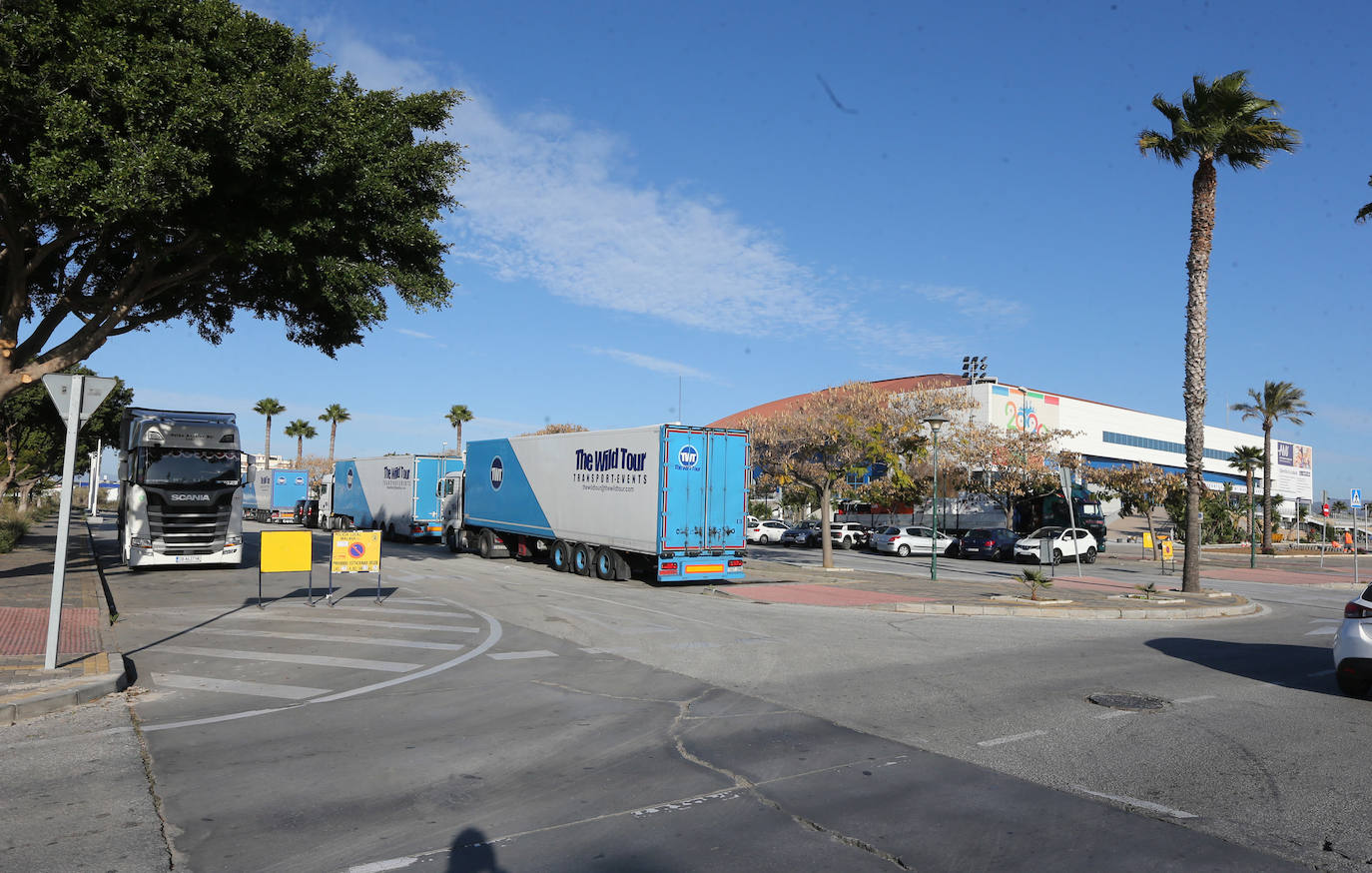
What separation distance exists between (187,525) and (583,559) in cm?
969

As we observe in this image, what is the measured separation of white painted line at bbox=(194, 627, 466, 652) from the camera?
38.7 ft

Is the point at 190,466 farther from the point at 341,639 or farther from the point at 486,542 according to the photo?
the point at 341,639

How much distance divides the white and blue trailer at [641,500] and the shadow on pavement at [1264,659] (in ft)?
32.7

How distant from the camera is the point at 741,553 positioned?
2191cm

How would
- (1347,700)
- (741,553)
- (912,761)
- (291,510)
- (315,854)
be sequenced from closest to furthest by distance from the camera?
(315,854) < (912,761) < (1347,700) < (741,553) < (291,510)

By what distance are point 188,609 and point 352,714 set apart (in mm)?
8889

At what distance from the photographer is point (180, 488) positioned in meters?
21.4

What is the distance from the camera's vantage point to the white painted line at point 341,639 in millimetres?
11805

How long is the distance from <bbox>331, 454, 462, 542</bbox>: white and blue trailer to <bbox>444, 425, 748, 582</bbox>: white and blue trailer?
922 cm

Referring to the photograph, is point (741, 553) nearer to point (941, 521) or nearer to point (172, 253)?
point (172, 253)

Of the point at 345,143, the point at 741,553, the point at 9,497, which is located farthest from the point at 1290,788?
the point at 9,497

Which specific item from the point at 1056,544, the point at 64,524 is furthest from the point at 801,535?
the point at 64,524

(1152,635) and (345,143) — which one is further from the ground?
(345,143)

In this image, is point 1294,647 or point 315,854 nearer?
point 315,854
